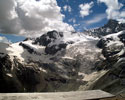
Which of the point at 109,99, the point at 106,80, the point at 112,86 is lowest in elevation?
the point at 109,99

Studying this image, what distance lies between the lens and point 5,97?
1309 centimetres

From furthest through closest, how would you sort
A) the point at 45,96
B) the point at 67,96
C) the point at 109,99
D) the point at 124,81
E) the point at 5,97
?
the point at 124,81
the point at 109,99
the point at 67,96
the point at 45,96
the point at 5,97

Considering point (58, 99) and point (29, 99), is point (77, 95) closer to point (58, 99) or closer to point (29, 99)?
point (58, 99)

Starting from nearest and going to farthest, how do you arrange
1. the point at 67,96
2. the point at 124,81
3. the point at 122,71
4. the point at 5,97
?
1. the point at 5,97
2. the point at 67,96
3. the point at 124,81
4. the point at 122,71

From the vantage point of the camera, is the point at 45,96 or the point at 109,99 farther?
the point at 109,99

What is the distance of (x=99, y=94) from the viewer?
62.4 feet

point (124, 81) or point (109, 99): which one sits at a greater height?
point (124, 81)

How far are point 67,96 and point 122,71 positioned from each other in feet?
605

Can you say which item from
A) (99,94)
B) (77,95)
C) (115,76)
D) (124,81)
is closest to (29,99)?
(77,95)

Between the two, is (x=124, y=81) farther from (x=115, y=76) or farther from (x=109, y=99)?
(x=109, y=99)

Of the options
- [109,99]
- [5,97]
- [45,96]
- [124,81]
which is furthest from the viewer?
[124,81]

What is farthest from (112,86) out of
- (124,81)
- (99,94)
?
(99,94)

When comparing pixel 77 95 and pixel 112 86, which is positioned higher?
pixel 112 86

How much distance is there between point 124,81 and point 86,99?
505ft
